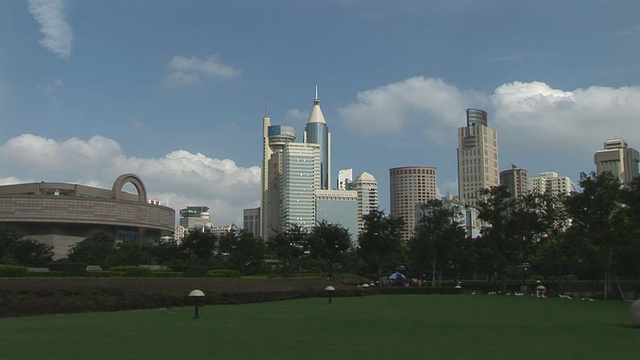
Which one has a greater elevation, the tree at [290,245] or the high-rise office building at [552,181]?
the high-rise office building at [552,181]

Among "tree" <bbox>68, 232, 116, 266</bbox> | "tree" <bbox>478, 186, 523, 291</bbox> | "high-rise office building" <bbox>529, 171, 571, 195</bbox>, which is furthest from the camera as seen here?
"high-rise office building" <bbox>529, 171, 571, 195</bbox>

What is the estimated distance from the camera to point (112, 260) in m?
50.2

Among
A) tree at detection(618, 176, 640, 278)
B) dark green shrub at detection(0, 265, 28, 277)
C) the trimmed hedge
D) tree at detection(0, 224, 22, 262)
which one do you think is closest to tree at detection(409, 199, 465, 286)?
tree at detection(618, 176, 640, 278)

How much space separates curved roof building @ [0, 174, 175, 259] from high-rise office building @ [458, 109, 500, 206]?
3453 inches

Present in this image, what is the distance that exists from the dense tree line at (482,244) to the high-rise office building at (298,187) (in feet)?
376

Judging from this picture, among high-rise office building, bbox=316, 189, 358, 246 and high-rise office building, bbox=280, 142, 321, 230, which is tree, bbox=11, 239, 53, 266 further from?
high-rise office building, bbox=280, 142, 321, 230

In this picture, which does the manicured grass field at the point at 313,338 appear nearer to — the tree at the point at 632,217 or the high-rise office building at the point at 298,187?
the tree at the point at 632,217

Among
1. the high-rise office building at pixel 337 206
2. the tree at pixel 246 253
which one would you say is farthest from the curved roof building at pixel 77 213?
the high-rise office building at pixel 337 206

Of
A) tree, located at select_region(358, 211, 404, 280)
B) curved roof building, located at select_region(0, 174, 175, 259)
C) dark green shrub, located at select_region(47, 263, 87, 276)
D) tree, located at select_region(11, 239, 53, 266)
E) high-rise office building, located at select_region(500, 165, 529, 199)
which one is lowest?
dark green shrub, located at select_region(47, 263, 87, 276)

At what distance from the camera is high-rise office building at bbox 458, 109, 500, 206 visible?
165 meters

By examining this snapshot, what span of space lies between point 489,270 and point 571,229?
11979 mm

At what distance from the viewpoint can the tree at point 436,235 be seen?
44969 mm

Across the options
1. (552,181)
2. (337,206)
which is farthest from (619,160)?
(337,206)

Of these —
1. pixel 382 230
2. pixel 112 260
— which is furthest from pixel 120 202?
pixel 382 230
